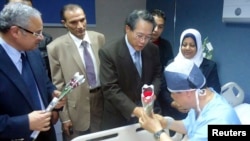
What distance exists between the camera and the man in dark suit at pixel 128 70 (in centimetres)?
171

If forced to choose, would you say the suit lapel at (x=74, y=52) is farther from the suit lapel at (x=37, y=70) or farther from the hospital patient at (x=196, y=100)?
the hospital patient at (x=196, y=100)

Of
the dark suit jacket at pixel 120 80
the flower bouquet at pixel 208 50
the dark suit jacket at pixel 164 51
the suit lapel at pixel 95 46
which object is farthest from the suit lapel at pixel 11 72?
the flower bouquet at pixel 208 50

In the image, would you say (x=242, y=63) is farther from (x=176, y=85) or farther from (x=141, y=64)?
(x=176, y=85)

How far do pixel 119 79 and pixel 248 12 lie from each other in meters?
1.37

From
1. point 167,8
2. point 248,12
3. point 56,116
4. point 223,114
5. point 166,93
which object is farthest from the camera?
point 167,8

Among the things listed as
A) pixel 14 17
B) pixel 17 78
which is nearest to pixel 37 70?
pixel 17 78

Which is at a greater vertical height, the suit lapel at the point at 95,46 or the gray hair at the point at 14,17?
the gray hair at the point at 14,17

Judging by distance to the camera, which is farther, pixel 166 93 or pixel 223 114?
pixel 166 93

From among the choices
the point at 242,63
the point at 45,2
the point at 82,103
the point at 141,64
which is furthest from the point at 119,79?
the point at 45,2

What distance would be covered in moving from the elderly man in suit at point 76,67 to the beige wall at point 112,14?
156 cm

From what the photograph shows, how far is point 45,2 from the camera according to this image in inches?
131

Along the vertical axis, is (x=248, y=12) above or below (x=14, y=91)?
above

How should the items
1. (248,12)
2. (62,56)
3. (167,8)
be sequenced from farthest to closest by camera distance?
(167,8), (248,12), (62,56)

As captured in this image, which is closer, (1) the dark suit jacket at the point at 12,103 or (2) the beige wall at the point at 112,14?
(1) the dark suit jacket at the point at 12,103
